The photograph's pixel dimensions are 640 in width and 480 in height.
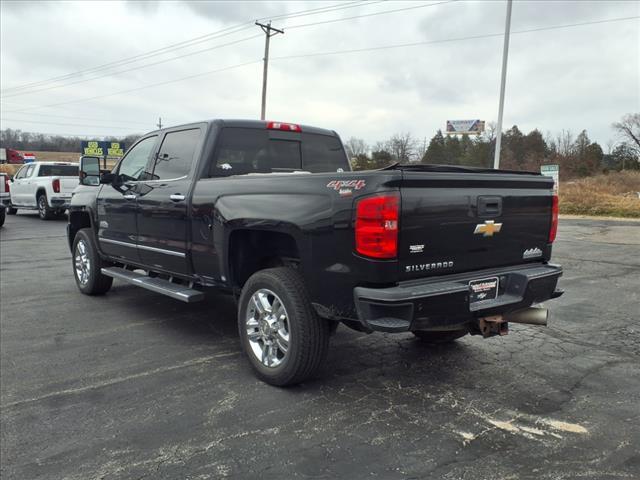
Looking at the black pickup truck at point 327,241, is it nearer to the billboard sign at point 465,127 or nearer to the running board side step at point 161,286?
the running board side step at point 161,286

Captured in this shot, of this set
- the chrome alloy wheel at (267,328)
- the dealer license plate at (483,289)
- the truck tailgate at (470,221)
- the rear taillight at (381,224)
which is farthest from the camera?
the chrome alloy wheel at (267,328)

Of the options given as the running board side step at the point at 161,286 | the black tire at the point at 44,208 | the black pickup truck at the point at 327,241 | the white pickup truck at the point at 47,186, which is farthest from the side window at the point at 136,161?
the black tire at the point at 44,208

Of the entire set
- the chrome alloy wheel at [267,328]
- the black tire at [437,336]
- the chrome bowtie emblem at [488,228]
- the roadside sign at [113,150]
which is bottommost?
the black tire at [437,336]

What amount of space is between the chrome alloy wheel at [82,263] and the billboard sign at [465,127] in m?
76.0

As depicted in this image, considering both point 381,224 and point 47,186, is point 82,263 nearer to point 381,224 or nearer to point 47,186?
point 381,224

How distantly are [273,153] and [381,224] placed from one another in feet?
7.76

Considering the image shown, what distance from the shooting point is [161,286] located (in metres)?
5.02

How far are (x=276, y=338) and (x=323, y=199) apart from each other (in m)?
1.15

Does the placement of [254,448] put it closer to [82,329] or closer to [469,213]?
[469,213]

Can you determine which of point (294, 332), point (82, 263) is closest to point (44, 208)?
point (82, 263)

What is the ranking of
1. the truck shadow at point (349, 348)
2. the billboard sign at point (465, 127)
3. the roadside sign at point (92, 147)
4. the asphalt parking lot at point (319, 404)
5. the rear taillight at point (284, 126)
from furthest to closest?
the billboard sign at point (465, 127) → the roadside sign at point (92, 147) → the rear taillight at point (284, 126) → the truck shadow at point (349, 348) → the asphalt parking lot at point (319, 404)

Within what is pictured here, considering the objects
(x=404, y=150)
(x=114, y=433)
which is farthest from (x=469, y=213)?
(x=404, y=150)

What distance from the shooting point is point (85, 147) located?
1244 inches

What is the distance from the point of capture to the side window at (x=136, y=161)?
5586 mm
